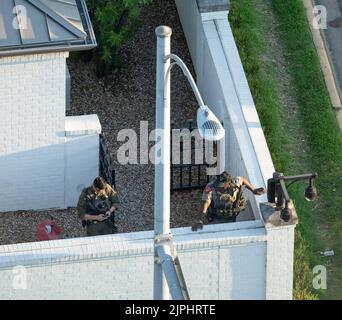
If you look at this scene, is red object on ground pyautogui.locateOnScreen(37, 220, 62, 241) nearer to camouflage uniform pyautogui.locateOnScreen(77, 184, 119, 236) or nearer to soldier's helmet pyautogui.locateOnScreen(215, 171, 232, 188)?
camouflage uniform pyautogui.locateOnScreen(77, 184, 119, 236)

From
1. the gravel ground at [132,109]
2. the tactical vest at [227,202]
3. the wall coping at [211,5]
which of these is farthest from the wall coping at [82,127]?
the wall coping at [211,5]

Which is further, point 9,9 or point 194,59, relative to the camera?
point 194,59

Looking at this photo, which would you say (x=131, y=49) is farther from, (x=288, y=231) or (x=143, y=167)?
(x=288, y=231)

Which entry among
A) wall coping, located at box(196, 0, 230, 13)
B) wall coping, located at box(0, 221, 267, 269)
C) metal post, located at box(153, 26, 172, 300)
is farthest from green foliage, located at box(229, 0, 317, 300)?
metal post, located at box(153, 26, 172, 300)

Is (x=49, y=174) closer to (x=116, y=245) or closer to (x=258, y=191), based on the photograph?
(x=116, y=245)

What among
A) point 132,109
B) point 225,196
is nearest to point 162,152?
point 225,196

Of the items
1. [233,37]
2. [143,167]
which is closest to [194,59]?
[233,37]
